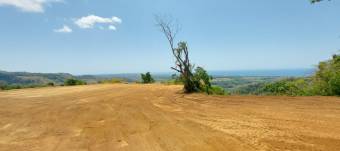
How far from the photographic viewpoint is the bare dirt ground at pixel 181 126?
5.52 metres

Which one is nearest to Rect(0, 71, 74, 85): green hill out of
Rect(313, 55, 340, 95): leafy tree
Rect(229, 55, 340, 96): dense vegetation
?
Rect(229, 55, 340, 96): dense vegetation

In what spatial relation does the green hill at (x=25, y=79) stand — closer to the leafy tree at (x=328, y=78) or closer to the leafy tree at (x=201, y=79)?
the leafy tree at (x=201, y=79)

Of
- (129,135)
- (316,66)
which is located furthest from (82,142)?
(316,66)

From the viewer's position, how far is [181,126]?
7074 millimetres

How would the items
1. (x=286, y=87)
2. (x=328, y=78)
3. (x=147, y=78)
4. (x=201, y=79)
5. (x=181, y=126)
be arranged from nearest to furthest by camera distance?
(x=181, y=126), (x=328, y=78), (x=286, y=87), (x=201, y=79), (x=147, y=78)

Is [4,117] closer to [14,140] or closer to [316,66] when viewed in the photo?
[14,140]

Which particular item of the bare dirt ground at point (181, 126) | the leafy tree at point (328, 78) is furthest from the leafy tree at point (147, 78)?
the bare dirt ground at point (181, 126)

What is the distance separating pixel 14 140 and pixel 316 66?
14.5m

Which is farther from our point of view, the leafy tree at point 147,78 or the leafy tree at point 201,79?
the leafy tree at point 147,78

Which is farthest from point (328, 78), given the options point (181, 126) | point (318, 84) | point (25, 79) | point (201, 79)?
point (25, 79)

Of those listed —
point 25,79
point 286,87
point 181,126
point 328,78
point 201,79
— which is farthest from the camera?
point 25,79

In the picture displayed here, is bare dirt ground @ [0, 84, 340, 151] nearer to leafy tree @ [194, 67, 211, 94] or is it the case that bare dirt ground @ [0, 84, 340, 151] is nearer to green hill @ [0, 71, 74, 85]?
leafy tree @ [194, 67, 211, 94]

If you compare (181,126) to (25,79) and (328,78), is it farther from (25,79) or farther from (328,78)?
(25,79)

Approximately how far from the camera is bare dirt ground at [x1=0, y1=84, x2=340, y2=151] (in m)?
5.52
